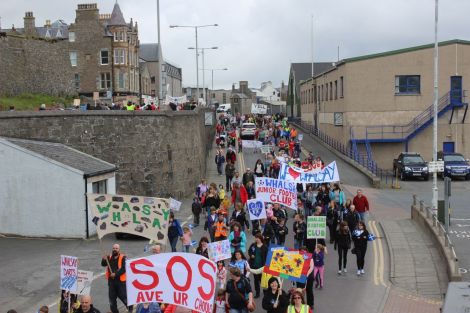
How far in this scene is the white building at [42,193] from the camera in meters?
23.7

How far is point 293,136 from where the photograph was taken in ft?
168

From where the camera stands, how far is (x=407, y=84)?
46.6 metres

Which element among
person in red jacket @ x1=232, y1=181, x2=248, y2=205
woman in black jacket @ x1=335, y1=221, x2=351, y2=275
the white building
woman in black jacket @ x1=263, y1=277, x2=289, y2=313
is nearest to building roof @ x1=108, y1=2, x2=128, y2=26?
the white building

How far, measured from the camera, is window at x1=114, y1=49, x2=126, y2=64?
7538 cm

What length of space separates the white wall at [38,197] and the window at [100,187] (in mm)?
1090

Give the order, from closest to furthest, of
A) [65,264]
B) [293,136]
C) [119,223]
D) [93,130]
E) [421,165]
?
[65,264] → [119,223] → [93,130] → [421,165] → [293,136]

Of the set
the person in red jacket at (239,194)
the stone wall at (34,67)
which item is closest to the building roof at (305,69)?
the stone wall at (34,67)

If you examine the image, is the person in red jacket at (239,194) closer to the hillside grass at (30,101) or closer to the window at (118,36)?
the hillside grass at (30,101)

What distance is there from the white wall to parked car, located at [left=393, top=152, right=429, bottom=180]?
871 inches

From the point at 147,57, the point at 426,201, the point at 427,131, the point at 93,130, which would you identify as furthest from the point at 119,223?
the point at 147,57

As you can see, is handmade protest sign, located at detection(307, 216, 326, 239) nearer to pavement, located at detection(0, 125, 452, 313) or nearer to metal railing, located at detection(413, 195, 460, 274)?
pavement, located at detection(0, 125, 452, 313)

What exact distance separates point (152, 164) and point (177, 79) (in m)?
96.7

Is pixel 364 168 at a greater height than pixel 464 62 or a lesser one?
lesser

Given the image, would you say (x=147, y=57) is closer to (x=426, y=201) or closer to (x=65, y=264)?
(x=426, y=201)
